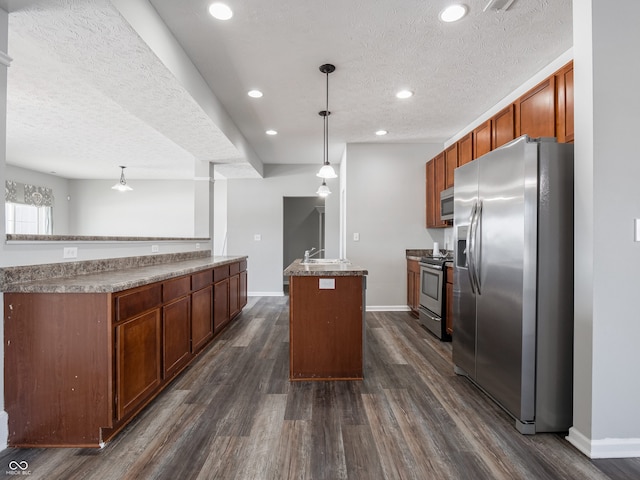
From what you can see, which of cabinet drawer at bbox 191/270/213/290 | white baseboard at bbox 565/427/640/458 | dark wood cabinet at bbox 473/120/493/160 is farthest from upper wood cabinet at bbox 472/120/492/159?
cabinet drawer at bbox 191/270/213/290

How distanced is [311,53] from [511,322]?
94.1 inches

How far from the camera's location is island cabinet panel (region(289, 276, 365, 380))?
2627mm

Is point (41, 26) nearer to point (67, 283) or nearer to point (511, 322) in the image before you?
point (67, 283)

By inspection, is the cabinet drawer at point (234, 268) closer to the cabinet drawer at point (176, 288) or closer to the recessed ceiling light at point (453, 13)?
the cabinet drawer at point (176, 288)

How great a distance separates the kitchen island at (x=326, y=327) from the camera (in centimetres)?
263

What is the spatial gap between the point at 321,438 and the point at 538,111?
9.26 ft

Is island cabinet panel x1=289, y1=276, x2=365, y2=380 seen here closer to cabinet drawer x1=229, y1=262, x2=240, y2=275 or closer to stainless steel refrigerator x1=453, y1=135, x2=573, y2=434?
stainless steel refrigerator x1=453, y1=135, x2=573, y2=434

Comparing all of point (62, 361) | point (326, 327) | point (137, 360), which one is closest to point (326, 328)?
point (326, 327)

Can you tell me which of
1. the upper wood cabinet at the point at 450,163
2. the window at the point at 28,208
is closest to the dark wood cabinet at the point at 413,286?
the upper wood cabinet at the point at 450,163

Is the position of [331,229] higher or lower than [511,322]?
higher

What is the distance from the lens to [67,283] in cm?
182

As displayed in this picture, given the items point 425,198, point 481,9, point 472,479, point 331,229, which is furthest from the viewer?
point 331,229

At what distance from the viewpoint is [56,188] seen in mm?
7688

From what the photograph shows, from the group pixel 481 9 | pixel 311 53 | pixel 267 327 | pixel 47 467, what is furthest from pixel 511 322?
pixel 267 327
